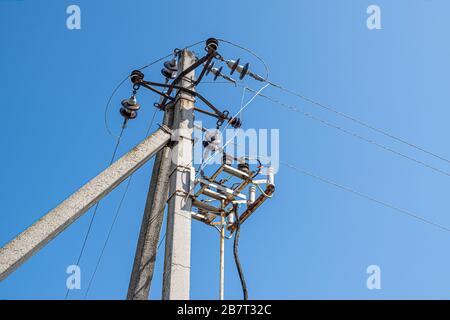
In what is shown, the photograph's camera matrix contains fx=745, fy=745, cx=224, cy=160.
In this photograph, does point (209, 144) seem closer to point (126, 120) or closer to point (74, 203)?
point (126, 120)

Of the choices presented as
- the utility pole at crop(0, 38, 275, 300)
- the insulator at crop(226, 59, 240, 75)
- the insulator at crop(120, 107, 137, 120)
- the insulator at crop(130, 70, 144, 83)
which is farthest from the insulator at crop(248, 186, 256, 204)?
the insulator at crop(120, 107, 137, 120)

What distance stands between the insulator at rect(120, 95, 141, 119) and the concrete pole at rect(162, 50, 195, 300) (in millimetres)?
1075

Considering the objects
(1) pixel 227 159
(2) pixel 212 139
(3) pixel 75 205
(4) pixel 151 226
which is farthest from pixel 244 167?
(3) pixel 75 205

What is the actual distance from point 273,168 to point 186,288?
108 inches

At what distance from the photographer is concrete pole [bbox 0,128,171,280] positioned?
840 cm

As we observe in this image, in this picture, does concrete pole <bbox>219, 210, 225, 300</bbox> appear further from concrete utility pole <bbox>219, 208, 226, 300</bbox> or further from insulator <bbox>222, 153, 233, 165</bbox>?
insulator <bbox>222, 153, 233, 165</bbox>

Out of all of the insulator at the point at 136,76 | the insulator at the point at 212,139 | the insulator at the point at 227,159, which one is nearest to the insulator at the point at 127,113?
the insulator at the point at 136,76

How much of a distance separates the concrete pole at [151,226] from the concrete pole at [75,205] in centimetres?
56

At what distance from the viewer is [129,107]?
12.0 metres

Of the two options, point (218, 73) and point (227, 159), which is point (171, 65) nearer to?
point (218, 73)
